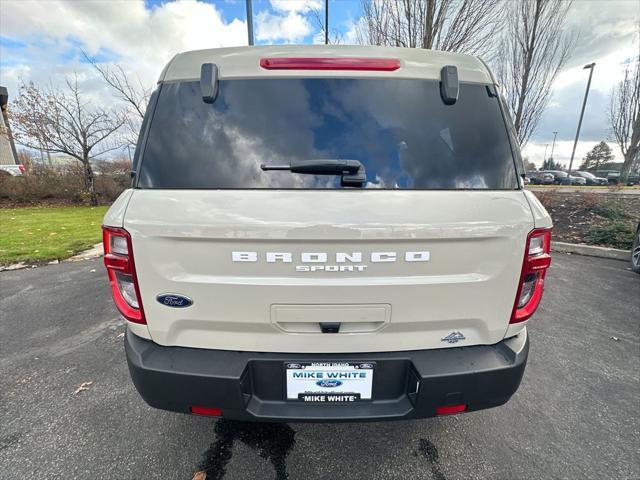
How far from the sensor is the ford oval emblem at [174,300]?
1.44 m

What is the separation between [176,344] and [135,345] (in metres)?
0.24

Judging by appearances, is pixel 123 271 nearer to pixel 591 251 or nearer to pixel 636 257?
pixel 636 257

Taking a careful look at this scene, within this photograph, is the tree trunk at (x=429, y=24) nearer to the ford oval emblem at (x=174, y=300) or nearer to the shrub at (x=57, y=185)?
the ford oval emblem at (x=174, y=300)

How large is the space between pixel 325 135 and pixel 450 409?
152cm

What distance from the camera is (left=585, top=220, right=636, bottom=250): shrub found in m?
6.32

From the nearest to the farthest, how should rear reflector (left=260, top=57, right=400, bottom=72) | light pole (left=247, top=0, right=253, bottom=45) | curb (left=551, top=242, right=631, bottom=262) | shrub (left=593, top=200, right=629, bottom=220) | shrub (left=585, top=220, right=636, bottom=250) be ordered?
rear reflector (left=260, top=57, right=400, bottom=72)
curb (left=551, top=242, right=631, bottom=262)
shrub (left=585, top=220, right=636, bottom=250)
light pole (left=247, top=0, right=253, bottom=45)
shrub (left=593, top=200, right=629, bottom=220)

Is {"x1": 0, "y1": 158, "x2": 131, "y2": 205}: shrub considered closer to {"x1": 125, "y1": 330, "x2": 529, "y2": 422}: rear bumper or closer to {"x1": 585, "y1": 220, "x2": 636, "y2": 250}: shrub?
{"x1": 125, "y1": 330, "x2": 529, "y2": 422}: rear bumper

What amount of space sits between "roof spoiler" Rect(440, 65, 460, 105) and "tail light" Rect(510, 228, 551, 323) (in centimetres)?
78

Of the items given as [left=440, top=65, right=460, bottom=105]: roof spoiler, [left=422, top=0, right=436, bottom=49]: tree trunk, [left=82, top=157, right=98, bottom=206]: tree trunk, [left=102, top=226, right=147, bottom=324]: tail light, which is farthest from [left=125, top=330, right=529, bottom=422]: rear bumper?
[left=82, top=157, right=98, bottom=206]: tree trunk

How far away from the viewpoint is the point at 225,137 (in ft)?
5.01

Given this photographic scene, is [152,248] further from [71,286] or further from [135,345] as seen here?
[71,286]

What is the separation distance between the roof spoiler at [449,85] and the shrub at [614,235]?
7.30 metres

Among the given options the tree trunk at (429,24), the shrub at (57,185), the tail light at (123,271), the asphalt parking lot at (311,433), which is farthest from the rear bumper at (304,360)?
the shrub at (57,185)

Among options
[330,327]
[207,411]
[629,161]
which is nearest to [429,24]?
[330,327]
